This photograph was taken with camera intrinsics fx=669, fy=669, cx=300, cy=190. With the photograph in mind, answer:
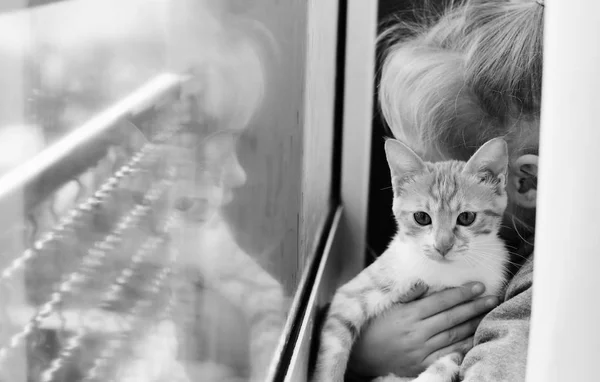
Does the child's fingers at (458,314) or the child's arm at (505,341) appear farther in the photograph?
the child's fingers at (458,314)

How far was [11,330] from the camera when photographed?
285 millimetres

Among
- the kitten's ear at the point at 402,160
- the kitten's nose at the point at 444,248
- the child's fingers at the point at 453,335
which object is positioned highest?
the kitten's ear at the point at 402,160

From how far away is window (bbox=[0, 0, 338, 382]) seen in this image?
29cm

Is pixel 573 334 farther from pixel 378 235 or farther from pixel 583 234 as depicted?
pixel 378 235

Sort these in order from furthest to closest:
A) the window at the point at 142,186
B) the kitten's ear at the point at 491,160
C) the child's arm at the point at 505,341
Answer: the kitten's ear at the point at 491,160 → the child's arm at the point at 505,341 → the window at the point at 142,186

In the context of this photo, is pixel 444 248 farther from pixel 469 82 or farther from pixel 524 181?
pixel 469 82

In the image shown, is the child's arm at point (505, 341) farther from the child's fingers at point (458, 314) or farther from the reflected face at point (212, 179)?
the reflected face at point (212, 179)

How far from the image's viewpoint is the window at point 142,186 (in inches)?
11.3

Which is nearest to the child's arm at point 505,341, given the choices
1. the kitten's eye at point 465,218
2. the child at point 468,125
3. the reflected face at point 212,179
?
the child at point 468,125

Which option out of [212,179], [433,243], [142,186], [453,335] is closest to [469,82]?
[433,243]

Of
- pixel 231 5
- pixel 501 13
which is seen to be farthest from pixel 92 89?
pixel 501 13

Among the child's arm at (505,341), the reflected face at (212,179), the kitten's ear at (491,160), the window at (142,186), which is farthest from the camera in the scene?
the kitten's ear at (491,160)

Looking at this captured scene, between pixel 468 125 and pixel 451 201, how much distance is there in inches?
6.8

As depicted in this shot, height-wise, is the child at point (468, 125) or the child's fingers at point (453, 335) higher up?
the child at point (468, 125)
